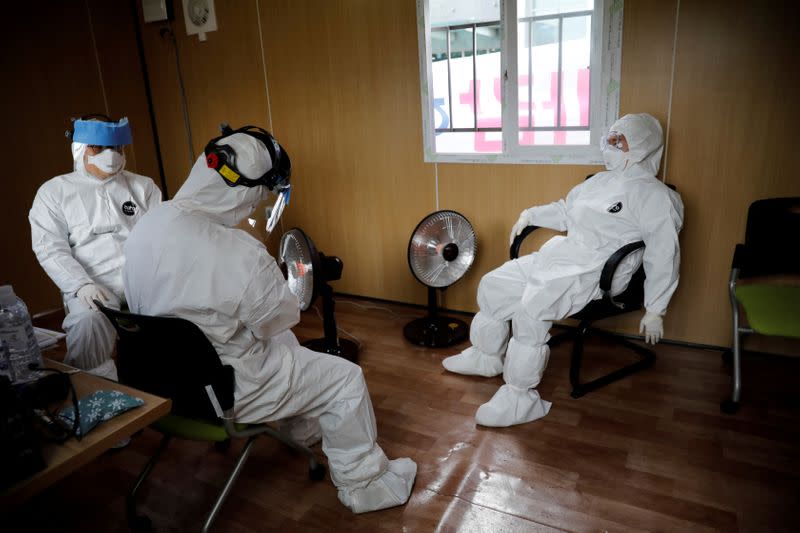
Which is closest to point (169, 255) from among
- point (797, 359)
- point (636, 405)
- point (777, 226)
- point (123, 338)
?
point (123, 338)

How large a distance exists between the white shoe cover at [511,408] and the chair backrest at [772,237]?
3.88 ft

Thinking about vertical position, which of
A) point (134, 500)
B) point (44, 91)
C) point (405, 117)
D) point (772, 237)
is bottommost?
point (134, 500)

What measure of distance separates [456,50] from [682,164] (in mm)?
1520

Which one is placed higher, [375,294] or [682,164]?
[682,164]

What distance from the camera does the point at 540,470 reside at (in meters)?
2.16

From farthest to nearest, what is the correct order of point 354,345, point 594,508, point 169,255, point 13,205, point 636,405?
point 13,205
point 354,345
point 636,405
point 594,508
point 169,255

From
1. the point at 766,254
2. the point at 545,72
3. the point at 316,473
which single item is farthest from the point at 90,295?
the point at 766,254

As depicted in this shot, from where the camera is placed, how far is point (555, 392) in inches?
106

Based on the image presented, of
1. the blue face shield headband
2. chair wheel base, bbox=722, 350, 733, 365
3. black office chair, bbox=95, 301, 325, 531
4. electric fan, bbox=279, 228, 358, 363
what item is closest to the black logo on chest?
the blue face shield headband

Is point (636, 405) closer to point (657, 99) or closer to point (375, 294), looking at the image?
point (657, 99)

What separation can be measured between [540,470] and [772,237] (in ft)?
5.13

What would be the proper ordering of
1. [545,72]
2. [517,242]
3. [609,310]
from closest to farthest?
[609,310], [517,242], [545,72]

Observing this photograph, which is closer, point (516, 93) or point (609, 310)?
point (609, 310)

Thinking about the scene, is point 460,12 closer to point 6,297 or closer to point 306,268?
→ point 306,268
